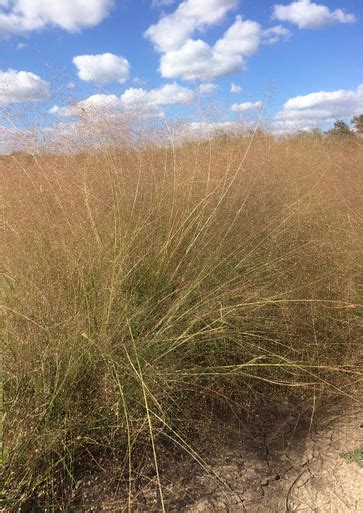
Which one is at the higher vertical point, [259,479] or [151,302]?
[151,302]

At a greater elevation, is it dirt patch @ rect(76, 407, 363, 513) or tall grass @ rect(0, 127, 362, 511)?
tall grass @ rect(0, 127, 362, 511)

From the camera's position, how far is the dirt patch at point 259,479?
1.38m

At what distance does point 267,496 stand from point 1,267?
145 cm

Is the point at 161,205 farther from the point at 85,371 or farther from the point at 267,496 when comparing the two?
the point at 267,496

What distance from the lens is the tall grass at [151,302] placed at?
145cm

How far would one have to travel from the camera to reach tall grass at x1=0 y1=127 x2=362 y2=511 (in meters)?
1.45

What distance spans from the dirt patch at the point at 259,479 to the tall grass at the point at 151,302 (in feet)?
0.23

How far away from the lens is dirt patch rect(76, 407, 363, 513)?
1.38 m

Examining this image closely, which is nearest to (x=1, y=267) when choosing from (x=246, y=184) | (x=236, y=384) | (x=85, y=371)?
(x=85, y=371)

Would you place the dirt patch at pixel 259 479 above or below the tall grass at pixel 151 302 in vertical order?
below

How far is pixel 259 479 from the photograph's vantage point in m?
1.50

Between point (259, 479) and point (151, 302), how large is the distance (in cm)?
83

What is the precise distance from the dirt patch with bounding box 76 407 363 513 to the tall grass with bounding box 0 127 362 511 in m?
0.07

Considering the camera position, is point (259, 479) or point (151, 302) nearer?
point (259, 479)
